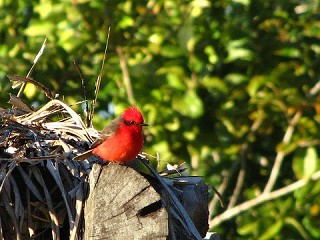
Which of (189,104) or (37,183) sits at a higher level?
(189,104)

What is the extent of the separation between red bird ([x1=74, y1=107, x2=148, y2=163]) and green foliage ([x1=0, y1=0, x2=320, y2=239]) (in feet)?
11.8

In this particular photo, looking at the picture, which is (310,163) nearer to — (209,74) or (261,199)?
(261,199)

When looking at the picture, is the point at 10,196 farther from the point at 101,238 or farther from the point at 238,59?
the point at 238,59

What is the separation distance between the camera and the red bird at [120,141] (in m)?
4.50

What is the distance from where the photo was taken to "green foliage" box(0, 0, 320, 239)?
898 centimetres

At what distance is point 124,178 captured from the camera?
3.84m

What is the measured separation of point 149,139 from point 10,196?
4978mm

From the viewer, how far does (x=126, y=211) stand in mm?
3785

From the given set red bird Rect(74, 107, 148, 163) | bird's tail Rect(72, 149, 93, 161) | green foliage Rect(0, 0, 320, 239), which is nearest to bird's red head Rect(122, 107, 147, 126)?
red bird Rect(74, 107, 148, 163)

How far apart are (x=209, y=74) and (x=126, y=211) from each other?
5651mm

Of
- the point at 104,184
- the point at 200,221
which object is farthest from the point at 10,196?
the point at 200,221

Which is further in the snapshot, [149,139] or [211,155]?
[211,155]

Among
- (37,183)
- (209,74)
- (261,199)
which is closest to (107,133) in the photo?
(37,183)

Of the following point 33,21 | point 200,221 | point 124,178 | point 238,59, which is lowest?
point 200,221
